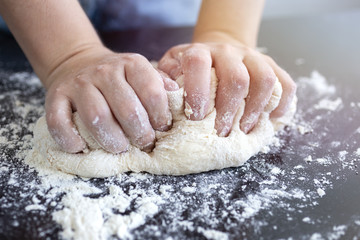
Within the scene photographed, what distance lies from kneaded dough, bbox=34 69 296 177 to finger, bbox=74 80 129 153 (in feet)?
0.10

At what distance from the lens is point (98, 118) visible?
0.67 m

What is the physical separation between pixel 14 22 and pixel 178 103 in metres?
0.43

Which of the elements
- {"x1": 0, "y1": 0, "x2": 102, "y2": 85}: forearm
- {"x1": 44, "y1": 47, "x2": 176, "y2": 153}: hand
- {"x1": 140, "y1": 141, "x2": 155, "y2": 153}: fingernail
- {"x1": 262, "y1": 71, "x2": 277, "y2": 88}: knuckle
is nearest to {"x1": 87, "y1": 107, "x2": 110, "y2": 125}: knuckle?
{"x1": 44, "y1": 47, "x2": 176, "y2": 153}: hand

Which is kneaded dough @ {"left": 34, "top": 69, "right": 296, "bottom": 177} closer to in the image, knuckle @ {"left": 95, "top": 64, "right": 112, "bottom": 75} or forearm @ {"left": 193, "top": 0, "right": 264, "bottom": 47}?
knuckle @ {"left": 95, "top": 64, "right": 112, "bottom": 75}

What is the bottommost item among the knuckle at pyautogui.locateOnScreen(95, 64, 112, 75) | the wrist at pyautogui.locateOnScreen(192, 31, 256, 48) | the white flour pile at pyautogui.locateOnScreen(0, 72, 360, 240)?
the white flour pile at pyautogui.locateOnScreen(0, 72, 360, 240)

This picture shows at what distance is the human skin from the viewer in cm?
69

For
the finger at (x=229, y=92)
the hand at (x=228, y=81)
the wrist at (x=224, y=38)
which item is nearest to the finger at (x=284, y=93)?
the hand at (x=228, y=81)

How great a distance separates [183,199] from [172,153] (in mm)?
98

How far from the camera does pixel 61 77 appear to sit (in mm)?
775

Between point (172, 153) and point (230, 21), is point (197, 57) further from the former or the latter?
point (230, 21)

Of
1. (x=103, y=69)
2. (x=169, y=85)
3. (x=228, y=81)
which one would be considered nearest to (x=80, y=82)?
(x=103, y=69)

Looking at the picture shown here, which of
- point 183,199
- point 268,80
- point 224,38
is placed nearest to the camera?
point 183,199

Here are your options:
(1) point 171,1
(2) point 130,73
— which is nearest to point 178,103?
(2) point 130,73

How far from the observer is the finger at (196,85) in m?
0.73
